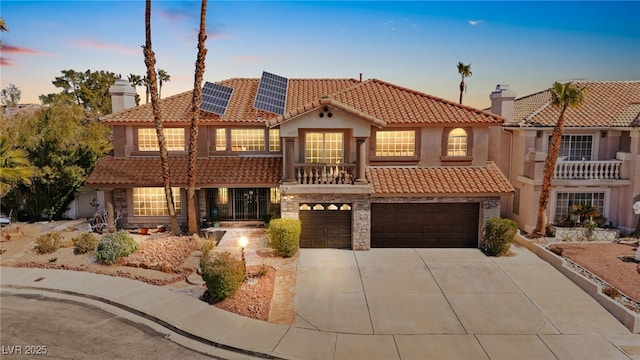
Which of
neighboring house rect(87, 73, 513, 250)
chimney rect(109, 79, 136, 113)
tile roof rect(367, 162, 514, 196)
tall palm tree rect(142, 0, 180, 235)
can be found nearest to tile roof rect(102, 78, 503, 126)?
neighboring house rect(87, 73, 513, 250)

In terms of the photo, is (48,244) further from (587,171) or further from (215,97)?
Result: (587,171)

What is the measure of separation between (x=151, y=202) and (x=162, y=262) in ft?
19.0

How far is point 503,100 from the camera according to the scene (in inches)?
1000

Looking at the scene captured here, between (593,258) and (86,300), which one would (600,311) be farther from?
(86,300)

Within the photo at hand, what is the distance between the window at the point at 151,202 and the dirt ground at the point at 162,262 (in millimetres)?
1327

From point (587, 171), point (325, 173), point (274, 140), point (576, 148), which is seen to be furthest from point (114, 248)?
point (576, 148)

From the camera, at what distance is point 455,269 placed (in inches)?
745

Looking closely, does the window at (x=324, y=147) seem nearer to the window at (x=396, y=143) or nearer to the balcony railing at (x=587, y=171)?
the window at (x=396, y=143)

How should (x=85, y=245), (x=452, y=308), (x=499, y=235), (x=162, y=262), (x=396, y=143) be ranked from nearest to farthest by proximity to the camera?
1. (x=452, y=308)
2. (x=162, y=262)
3. (x=85, y=245)
4. (x=499, y=235)
5. (x=396, y=143)

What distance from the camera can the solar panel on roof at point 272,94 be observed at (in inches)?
942

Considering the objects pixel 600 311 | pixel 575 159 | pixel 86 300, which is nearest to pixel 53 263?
pixel 86 300

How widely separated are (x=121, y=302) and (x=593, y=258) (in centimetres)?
1908

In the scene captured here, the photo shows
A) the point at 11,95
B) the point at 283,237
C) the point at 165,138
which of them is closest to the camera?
the point at 283,237

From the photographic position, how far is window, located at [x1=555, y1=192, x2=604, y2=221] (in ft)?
78.7
